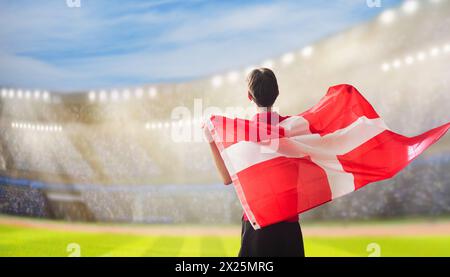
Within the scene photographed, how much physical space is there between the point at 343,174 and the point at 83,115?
5454 millimetres

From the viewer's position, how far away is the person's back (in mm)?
2732

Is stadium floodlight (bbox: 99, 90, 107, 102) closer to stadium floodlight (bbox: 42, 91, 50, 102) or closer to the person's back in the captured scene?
stadium floodlight (bbox: 42, 91, 50, 102)

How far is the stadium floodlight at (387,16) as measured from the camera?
6238 millimetres

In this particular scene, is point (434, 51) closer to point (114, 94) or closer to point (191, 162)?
point (191, 162)

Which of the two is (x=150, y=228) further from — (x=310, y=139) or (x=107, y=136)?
(x=310, y=139)

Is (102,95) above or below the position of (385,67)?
below

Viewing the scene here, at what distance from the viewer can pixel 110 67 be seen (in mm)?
6422

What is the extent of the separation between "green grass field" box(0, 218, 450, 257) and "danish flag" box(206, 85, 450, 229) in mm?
2626

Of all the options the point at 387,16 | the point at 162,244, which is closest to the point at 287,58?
the point at 387,16

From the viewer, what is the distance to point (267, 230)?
2.83 m

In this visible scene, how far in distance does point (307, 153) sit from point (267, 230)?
0.67 meters

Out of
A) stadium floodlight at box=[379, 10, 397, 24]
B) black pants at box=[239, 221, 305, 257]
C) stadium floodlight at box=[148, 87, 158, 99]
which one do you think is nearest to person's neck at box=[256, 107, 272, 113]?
black pants at box=[239, 221, 305, 257]

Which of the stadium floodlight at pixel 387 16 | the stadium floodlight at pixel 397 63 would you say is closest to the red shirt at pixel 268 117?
the stadium floodlight at pixel 387 16
